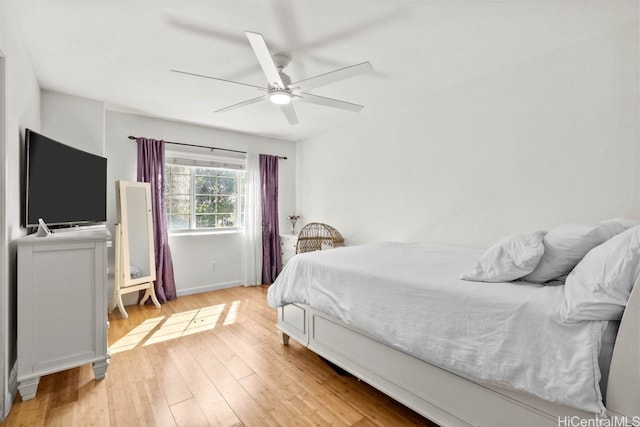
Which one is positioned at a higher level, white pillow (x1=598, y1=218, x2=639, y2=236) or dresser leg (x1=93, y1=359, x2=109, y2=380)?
white pillow (x1=598, y1=218, x2=639, y2=236)

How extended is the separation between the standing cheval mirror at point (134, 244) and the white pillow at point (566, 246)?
3.89m

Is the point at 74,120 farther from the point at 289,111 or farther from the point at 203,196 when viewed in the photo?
the point at 289,111

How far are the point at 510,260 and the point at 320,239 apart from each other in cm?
310

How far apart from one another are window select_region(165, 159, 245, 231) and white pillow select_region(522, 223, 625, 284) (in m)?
4.11

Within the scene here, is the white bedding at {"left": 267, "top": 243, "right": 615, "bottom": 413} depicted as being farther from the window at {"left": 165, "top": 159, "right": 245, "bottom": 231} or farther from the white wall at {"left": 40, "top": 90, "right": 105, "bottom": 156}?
the white wall at {"left": 40, "top": 90, "right": 105, "bottom": 156}

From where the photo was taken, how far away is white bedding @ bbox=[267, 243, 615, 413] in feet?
3.67

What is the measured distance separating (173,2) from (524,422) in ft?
9.11

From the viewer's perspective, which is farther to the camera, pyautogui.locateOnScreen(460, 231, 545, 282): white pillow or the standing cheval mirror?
the standing cheval mirror

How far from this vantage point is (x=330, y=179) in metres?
4.70

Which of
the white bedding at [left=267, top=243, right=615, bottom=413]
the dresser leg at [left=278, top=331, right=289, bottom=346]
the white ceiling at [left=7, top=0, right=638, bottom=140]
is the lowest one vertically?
the dresser leg at [left=278, top=331, right=289, bottom=346]

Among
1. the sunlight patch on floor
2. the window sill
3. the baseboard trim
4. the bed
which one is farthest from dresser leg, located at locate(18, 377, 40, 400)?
the window sill

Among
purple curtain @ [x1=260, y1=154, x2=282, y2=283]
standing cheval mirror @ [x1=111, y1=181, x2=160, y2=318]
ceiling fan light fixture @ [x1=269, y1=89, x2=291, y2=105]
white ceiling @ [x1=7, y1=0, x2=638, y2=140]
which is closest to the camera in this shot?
white ceiling @ [x1=7, y1=0, x2=638, y2=140]
